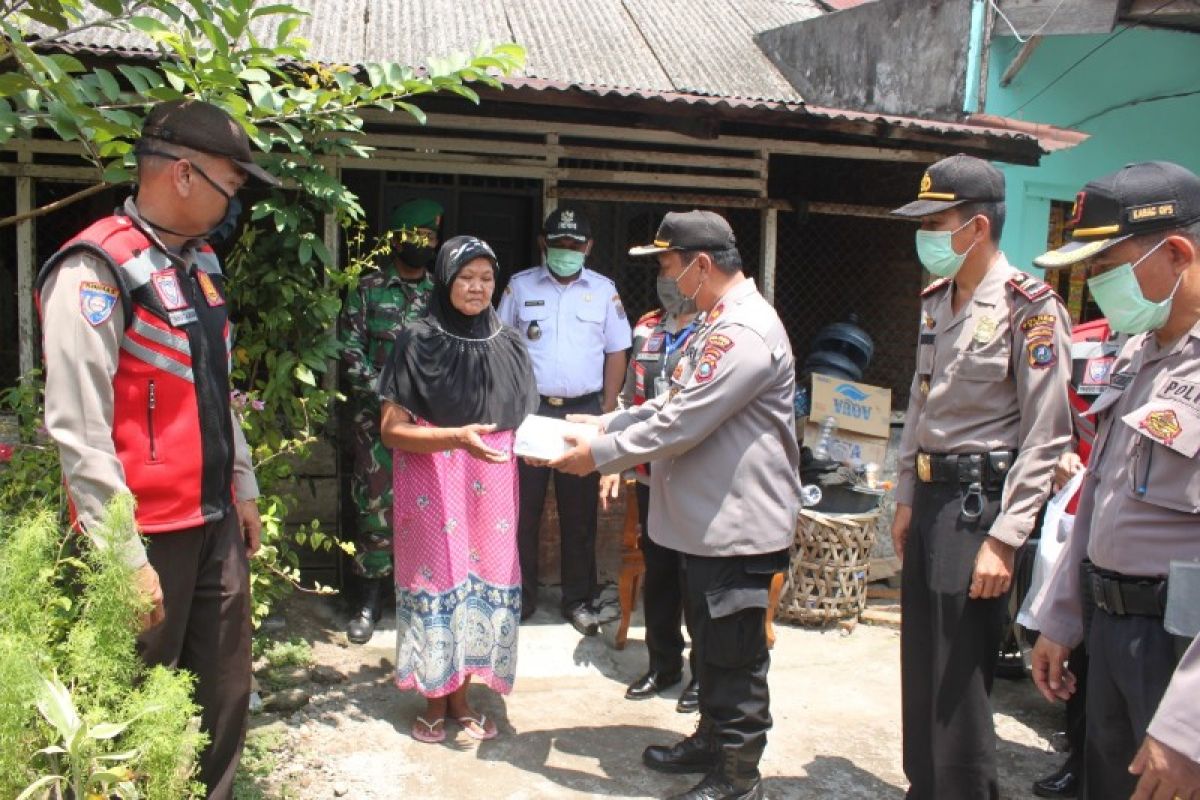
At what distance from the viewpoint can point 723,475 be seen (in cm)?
359

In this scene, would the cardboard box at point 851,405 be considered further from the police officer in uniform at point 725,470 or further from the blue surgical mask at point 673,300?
the police officer in uniform at point 725,470

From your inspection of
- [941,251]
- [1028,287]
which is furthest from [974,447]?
[941,251]

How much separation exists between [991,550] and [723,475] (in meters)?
0.87

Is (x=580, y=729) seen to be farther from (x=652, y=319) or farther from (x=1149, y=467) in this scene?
(x=1149, y=467)

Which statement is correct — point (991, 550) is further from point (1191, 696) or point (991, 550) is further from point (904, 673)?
point (1191, 696)

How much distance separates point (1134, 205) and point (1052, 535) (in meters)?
1.90

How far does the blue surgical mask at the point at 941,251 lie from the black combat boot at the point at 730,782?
176 cm

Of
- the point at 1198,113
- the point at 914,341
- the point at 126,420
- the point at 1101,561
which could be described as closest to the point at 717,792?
the point at 1101,561

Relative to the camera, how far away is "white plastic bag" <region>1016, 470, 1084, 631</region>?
13.2 feet

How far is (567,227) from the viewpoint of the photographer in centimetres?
567

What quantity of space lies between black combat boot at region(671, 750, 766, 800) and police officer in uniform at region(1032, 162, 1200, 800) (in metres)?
1.32

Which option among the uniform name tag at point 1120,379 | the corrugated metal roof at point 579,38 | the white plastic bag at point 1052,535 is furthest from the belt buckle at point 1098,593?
the corrugated metal roof at point 579,38

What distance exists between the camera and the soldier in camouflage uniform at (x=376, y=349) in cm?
538

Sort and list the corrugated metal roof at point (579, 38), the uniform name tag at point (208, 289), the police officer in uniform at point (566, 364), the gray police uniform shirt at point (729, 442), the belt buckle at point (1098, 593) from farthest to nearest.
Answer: the corrugated metal roof at point (579, 38)
the police officer in uniform at point (566, 364)
the gray police uniform shirt at point (729, 442)
the uniform name tag at point (208, 289)
the belt buckle at point (1098, 593)
